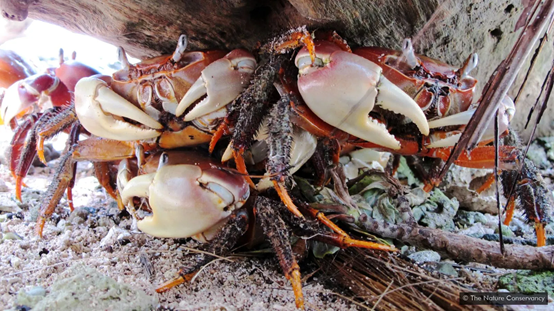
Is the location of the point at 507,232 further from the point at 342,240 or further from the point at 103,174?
the point at 103,174

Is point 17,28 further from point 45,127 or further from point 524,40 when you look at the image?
A: point 524,40

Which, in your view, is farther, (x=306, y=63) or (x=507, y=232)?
(x=507, y=232)

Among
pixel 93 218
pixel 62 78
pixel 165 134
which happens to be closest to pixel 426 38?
pixel 165 134

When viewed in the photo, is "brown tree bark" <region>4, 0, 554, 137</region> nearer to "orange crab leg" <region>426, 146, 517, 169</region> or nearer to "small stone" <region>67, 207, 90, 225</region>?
"orange crab leg" <region>426, 146, 517, 169</region>

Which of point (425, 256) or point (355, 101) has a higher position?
point (355, 101)

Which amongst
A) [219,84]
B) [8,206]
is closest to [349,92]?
[219,84]

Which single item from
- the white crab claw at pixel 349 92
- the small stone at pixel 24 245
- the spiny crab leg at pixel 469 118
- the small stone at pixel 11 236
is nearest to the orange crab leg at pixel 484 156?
the spiny crab leg at pixel 469 118

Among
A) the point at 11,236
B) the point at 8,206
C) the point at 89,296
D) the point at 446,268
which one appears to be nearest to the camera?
the point at 89,296

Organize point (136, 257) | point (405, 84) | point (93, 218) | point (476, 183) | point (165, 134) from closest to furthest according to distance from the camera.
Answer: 1. point (405, 84)
2. point (136, 257)
3. point (165, 134)
4. point (93, 218)
5. point (476, 183)
